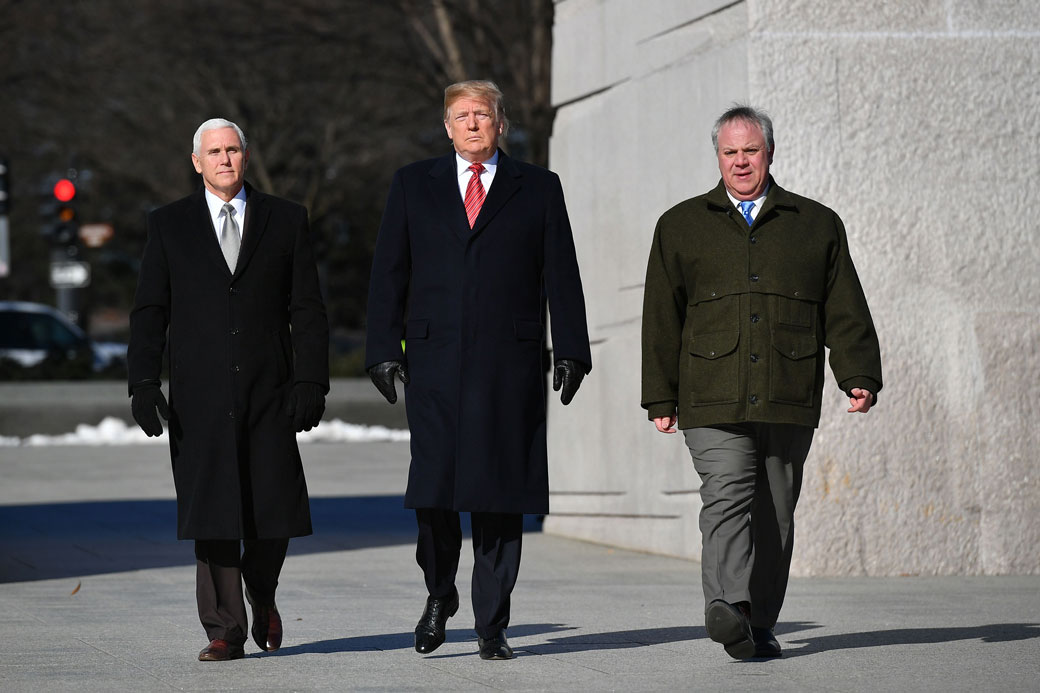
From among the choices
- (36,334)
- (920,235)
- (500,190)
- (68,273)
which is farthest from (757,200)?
(36,334)

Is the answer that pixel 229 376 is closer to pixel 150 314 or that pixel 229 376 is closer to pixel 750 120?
pixel 150 314

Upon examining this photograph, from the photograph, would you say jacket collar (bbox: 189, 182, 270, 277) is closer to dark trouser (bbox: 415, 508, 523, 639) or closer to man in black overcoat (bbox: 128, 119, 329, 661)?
man in black overcoat (bbox: 128, 119, 329, 661)

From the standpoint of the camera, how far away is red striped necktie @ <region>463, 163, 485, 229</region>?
632 centimetres

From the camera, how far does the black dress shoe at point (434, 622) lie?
6.25 metres

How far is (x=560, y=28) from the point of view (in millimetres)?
11273

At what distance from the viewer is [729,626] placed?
596 cm

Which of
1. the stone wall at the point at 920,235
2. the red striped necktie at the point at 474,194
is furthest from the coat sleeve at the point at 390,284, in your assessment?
the stone wall at the point at 920,235

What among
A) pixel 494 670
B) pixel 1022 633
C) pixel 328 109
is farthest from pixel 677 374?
pixel 328 109

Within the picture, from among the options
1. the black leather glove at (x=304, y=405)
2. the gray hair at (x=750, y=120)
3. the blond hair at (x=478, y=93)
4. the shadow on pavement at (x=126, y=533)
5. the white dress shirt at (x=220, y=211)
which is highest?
the blond hair at (x=478, y=93)

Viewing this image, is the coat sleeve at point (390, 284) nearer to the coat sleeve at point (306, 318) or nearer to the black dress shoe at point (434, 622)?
the coat sleeve at point (306, 318)

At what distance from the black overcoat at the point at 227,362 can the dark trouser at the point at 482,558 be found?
0.44m

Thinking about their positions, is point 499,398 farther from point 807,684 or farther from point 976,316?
point 976,316

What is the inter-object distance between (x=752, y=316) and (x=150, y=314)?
2.02 meters

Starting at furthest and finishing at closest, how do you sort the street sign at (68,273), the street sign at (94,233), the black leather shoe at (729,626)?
the street sign at (94,233)
the street sign at (68,273)
the black leather shoe at (729,626)
